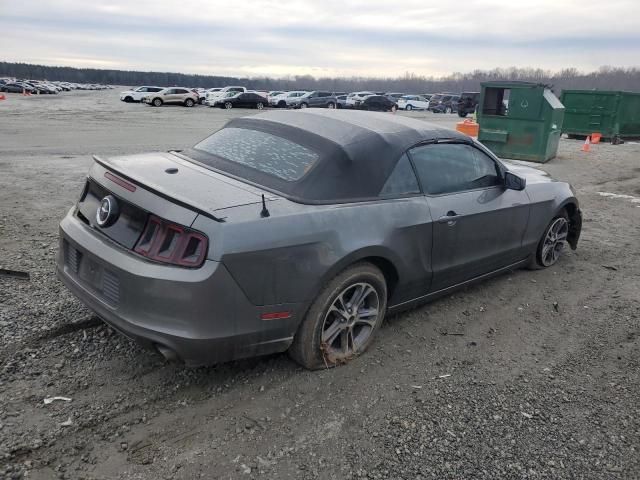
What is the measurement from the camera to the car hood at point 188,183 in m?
2.81

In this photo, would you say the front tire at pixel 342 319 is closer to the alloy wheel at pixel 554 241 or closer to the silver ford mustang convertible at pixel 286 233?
the silver ford mustang convertible at pixel 286 233

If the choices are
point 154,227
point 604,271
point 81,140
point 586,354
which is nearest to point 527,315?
point 586,354

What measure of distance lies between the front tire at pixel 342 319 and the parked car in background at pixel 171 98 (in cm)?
3910

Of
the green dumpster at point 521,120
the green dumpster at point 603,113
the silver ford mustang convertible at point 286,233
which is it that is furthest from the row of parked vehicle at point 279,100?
the silver ford mustang convertible at point 286,233

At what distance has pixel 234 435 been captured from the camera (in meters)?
2.69

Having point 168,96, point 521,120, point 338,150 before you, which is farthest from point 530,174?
point 168,96

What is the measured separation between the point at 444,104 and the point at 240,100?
16912 millimetres

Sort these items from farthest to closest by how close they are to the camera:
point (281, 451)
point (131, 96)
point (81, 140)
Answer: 1. point (131, 96)
2. point (81, 140)
3. point (281, 451)

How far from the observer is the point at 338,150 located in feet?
11.0

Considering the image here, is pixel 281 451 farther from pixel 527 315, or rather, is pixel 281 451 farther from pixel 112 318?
pixel 527 315

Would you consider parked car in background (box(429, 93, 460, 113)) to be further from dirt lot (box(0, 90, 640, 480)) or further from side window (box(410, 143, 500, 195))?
side window (box(410, 143, 500, 195))

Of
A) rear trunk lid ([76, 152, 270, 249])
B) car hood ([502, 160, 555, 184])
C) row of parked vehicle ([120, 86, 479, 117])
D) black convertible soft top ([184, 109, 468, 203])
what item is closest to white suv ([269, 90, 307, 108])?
row of parked vehicle ([120, 86, 479, 117])

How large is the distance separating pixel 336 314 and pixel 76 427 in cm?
158

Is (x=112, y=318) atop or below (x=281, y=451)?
atop
